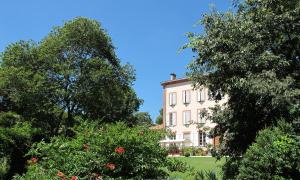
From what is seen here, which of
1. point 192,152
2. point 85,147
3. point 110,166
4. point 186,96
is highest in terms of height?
point 186,96

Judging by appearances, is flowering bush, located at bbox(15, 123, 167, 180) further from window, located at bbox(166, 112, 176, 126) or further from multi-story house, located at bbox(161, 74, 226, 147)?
window, located at bbox(166, 112, 176, 126)

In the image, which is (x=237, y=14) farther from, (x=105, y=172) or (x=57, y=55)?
(x=57, y=55)

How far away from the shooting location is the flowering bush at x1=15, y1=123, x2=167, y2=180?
9.80 metres

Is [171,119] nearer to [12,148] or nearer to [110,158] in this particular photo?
[12,148]

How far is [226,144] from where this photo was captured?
16812mm

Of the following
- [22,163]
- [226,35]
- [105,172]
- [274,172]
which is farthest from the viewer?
[22,163]

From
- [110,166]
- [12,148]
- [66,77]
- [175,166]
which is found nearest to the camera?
[110,166]

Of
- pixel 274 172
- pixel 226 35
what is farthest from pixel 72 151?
pixel 226 35

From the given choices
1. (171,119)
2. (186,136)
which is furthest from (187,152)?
(171,119)

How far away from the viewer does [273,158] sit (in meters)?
11.9

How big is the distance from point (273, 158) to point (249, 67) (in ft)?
13.7

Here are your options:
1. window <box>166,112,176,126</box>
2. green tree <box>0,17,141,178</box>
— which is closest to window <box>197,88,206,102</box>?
window <box>166,112,176,126</box>

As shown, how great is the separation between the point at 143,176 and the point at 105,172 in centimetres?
79

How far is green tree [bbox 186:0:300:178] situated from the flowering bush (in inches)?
205
